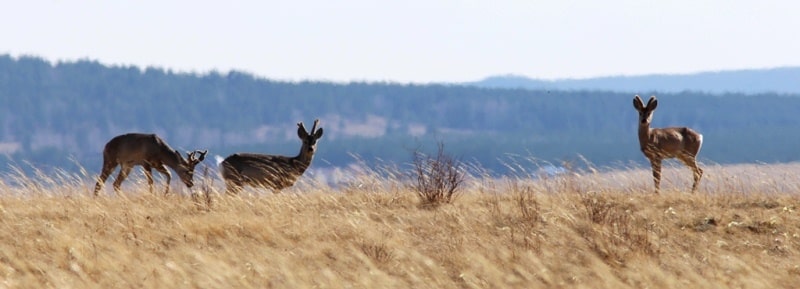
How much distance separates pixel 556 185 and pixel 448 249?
3906 mm

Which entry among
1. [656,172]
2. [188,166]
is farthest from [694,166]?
[188,166]

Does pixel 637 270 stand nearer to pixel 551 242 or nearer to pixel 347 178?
pixel 551 242

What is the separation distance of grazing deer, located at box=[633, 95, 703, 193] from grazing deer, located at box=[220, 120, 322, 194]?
14.8ft

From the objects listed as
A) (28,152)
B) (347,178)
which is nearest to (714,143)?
(28,152)

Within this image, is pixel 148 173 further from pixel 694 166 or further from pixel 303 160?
pixel 694 166

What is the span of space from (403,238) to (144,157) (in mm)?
8132

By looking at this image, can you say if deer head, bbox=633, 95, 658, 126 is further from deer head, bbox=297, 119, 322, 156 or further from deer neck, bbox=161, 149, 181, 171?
deer neck, bbox=161, 149, 181, 171

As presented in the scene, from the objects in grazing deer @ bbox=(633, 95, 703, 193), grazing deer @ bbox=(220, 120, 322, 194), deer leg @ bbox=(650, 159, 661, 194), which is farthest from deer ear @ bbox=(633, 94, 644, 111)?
grazing deer @ bbox=(220, 120, 322, 194)

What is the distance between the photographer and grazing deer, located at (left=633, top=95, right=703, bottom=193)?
774 inches

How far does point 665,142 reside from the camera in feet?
65.8

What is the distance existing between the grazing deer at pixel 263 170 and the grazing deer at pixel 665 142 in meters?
4.52

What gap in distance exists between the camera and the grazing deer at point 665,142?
1966 cm

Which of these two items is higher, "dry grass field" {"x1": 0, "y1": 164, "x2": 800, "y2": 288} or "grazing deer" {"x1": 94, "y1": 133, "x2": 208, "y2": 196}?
"dry grass field" {"x1": 0, "y1": 164, "x2": 800, "y2": 288}

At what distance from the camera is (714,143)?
139875mm
